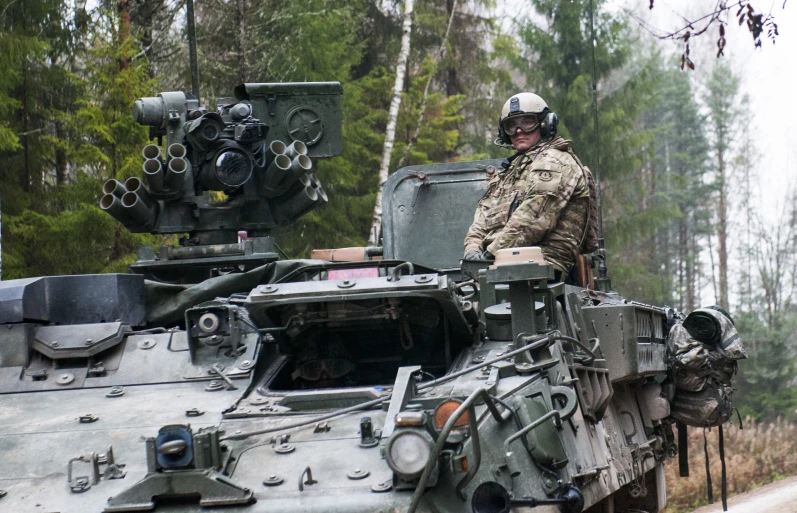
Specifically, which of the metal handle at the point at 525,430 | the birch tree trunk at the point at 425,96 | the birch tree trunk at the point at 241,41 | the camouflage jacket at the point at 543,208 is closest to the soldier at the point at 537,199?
the camouflage jacket at the point at 543,208

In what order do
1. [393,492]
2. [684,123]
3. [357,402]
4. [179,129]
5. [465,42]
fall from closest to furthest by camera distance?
[393,492] → [357,402] → [179,129] → [465,42] → [684,123]

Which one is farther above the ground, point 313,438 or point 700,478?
point 313,438

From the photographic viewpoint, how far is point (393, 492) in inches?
195

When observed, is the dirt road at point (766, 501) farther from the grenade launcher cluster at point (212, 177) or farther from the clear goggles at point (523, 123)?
the grenade launcher cluster at point (212, 177)

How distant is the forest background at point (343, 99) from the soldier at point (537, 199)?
592cm

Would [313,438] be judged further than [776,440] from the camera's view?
No

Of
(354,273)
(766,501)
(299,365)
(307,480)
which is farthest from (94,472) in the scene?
(766,501)

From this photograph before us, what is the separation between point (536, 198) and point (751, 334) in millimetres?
17962

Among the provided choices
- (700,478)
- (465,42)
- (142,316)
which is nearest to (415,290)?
(142,316)

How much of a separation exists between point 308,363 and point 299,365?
0.22ft

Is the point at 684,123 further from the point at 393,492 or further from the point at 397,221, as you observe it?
the point at 393,492

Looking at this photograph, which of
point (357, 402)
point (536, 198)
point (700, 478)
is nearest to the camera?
point (357, 402)

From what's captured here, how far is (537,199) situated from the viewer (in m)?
7.63

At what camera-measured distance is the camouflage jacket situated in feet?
24.9
